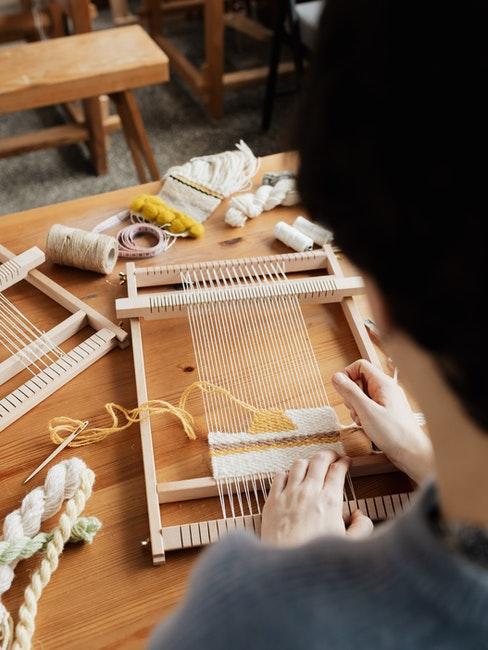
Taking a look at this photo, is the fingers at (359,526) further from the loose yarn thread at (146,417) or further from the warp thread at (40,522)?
the warp thread at (40,522)

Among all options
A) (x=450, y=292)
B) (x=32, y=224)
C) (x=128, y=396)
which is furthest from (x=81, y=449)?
(x=450, y=292)

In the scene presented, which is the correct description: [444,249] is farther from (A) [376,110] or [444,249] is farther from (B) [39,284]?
(B) [39,284]

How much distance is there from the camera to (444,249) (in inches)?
14.7

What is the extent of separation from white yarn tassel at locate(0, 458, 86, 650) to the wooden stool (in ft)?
5.12

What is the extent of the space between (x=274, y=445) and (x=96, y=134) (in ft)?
6.95

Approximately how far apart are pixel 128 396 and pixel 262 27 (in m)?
2.99

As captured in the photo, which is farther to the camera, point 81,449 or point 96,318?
point 96,318

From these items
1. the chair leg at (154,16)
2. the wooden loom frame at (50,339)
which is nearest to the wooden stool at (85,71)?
the wooden loom frame at (50,339)

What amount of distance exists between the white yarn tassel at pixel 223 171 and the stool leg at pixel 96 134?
1.27 meters

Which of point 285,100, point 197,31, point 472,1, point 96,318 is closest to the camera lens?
point 472,1

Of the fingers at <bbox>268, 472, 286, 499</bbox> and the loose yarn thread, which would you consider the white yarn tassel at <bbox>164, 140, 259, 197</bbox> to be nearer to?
the loose yarn thread

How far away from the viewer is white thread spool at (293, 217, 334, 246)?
1433mm

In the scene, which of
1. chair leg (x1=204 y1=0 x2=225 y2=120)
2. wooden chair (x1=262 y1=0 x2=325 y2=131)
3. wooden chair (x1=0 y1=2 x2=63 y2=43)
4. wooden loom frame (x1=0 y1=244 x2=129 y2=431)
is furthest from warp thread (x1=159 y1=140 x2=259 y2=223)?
wooden chair (x1=0 y1=2 x2=63 y2=43)

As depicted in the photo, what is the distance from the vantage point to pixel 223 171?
62.2 inches
